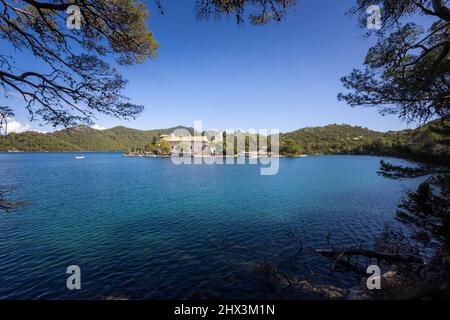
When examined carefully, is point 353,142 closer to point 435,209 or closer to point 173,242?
point 435,209

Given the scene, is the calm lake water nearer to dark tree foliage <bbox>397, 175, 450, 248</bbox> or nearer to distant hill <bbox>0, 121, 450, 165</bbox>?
dark tree foliage <bbox>397, 175, 450, 248</bbox>

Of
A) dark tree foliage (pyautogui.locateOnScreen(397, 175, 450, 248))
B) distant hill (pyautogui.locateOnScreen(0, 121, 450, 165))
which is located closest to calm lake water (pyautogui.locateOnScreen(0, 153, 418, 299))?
dark tree foliage (pyautogui.locateOnScreen(397, 175, 450, 248))

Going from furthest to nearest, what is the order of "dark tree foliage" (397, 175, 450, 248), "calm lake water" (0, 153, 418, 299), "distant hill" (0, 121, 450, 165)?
"calm lake water" (0, 153, 418, 299) → "distant hill" (0, 121, 450, 165) → "dark tree foliage" (397, 175, 450, 248)

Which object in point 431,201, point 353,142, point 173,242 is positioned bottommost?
point 173,242

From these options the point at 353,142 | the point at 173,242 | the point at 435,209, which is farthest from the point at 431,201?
the point at 353,142

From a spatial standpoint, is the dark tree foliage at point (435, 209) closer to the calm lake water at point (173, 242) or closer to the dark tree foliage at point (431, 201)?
the dark tree foliage at point (431, 201)

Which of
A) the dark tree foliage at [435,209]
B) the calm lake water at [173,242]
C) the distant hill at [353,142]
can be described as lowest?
the calm lake water at [173,242]

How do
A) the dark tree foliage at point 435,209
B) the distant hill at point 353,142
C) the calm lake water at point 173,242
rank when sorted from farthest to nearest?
1. the calm lake water at point 173,242
2. the distant hill at point 353,142
3. the dark tree foliage at point 435,209

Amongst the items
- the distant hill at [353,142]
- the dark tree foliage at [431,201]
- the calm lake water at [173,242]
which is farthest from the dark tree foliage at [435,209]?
the calm lake water at [173,242]

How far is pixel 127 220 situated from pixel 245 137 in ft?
405

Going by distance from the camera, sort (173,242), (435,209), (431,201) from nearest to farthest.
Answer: (435,209) < (431,201) < (173,242)

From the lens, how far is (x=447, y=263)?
7.57 metres
